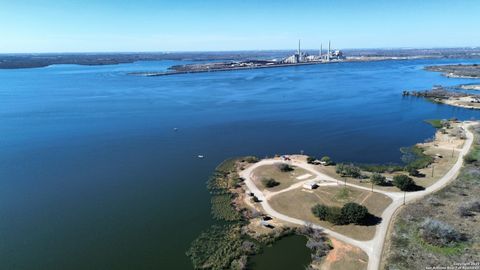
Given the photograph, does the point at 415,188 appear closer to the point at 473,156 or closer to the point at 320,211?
the point at 320,211

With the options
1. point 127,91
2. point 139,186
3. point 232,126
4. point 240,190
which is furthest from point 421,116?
point 127,91

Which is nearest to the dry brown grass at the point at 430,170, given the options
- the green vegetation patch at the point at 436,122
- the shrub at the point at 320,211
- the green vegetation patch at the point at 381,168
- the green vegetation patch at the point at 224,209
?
the green vegetation patch at the point at 381,168

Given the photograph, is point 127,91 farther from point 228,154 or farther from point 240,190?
point 240,190

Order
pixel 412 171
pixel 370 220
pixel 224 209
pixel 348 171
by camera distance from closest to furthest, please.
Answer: pixel 370 220, pixel 224 209, pixel 348 171, pixel 412 171

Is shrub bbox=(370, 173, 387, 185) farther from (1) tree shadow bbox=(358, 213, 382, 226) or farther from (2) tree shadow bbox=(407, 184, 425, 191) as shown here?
(1) tree shadow bbox=(358, 213, 382, 226)

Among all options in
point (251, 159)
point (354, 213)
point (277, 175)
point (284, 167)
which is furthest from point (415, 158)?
point (354, 213)

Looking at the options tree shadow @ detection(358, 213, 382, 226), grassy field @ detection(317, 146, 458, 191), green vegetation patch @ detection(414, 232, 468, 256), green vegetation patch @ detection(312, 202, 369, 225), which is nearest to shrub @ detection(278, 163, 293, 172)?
grassy field @ detection(317, 146, 458, 191)

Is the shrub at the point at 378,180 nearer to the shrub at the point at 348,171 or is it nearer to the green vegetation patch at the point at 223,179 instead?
the shrub at the point at 348,171
